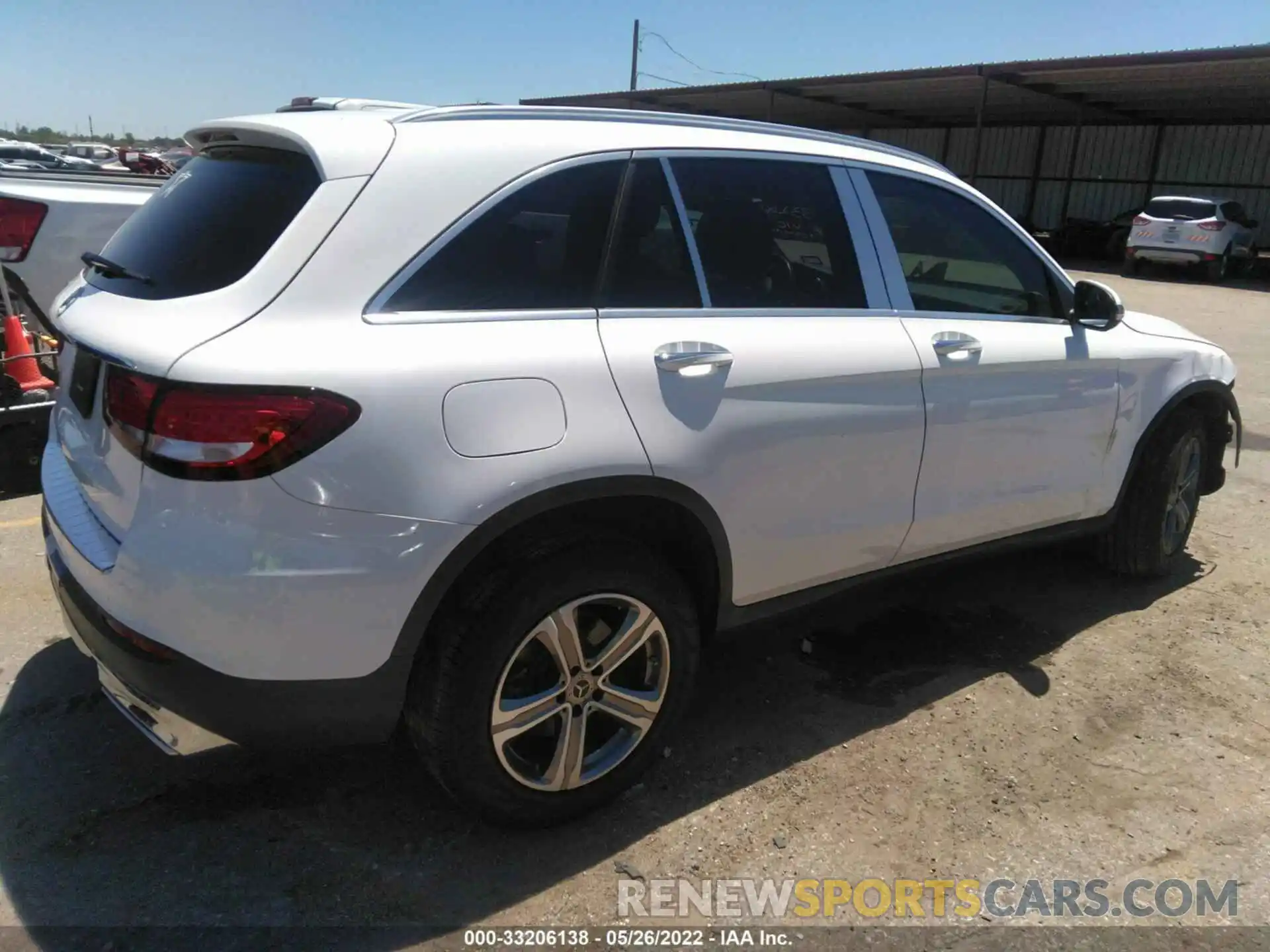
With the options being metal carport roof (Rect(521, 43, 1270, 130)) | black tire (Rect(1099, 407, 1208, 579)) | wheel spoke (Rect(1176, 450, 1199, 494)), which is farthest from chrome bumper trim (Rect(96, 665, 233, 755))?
metal carport roof (Rect(521, 43, 1270, 130))

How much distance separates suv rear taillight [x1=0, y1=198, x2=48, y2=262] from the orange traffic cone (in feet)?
1.60

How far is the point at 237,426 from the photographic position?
194 centimetres

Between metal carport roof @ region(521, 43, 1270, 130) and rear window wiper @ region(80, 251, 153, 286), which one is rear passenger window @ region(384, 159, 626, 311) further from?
metal carport roof @ region(521, 43, 1270, 130)

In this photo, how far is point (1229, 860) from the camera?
8.59ft

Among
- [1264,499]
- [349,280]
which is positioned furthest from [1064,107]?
[349,280]

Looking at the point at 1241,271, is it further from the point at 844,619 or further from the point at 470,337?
the point at 470,337

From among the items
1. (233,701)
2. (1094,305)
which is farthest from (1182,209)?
(233,701)

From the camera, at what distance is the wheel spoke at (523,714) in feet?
7.68

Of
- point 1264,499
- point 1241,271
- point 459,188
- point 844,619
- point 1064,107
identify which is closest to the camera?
point 459,188

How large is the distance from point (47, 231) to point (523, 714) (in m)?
4.36

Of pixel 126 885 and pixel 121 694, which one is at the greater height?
pixel 121 694

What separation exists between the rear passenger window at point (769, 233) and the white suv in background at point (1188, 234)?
856 inches

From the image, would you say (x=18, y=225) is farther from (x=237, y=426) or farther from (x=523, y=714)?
(x=523, y=714)

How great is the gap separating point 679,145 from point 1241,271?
2544cm
